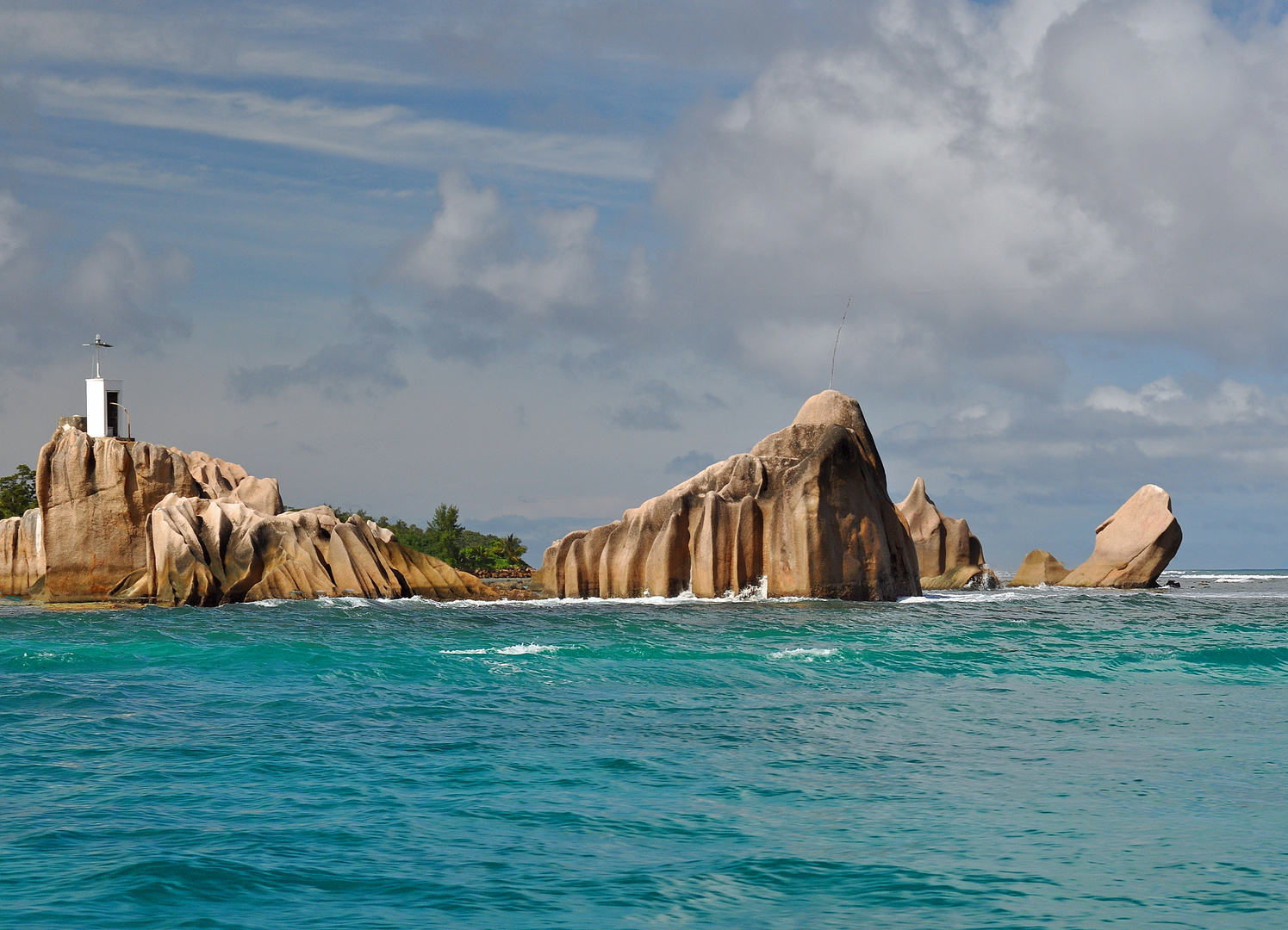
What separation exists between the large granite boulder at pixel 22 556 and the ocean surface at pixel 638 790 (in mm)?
37622

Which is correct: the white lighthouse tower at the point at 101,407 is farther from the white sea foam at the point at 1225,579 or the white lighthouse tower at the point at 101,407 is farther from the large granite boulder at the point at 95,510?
the white sea foam at the point at 1225,579

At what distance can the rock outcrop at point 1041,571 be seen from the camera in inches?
2906

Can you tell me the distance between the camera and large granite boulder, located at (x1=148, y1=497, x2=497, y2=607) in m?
48.3

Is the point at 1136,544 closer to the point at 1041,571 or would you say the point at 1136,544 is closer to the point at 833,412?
the point at 1041,571

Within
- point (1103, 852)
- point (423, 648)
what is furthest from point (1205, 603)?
point (1103, 852)

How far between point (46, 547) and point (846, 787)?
52.3 metres

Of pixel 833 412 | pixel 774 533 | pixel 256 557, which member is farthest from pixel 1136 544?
pixel 256 557

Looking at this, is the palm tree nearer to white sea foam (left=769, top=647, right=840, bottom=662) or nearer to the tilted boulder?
the tilted boulder

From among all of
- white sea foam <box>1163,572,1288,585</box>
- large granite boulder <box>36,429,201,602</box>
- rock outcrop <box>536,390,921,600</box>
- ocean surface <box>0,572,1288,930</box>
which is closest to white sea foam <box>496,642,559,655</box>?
ocean surface <box>0,572,1288,930</box>

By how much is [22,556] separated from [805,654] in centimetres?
5122

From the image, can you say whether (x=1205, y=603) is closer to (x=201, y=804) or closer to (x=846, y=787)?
(x=846, y=787)

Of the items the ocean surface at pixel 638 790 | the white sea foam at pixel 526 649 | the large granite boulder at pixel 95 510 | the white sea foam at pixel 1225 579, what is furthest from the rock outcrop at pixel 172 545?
the white sea foam at pixel 1225 579

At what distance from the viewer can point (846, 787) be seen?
41.5 ft

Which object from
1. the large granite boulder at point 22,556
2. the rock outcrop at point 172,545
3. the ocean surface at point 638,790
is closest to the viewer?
the ocean surface at point 638,790
